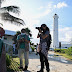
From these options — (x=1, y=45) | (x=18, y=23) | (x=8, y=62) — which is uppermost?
(x=18, y=23)

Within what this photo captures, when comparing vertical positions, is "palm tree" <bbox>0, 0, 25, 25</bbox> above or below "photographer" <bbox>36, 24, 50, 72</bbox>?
above

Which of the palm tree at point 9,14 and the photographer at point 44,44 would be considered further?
the palm tree at point 9,14

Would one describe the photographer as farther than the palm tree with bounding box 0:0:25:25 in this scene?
A: No

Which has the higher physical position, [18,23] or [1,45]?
[18,23]

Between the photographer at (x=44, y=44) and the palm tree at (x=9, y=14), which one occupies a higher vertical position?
the palm tree at (x=9, y=14)

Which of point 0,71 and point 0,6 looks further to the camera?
point 0,6

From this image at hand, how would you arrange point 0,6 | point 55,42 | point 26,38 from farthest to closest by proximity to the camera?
point 55,42 → point 0,6 → point 26,38

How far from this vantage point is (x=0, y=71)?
9.09ft

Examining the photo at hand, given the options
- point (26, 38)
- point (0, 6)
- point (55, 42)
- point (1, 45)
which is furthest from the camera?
point (55, 42)

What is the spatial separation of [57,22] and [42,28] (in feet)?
143

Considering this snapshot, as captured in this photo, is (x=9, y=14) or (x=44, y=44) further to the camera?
(x=9, y=14)

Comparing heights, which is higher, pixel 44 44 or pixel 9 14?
pixel 9 14

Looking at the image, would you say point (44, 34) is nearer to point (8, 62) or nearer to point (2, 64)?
point (2, 64)

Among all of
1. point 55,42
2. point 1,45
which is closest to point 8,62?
point 1,45
